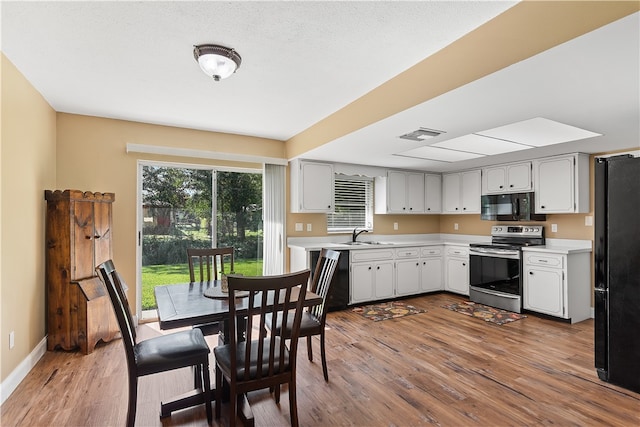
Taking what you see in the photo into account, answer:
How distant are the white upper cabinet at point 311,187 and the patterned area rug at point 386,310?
151cm

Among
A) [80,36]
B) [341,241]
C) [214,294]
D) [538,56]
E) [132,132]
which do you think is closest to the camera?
[538,56]

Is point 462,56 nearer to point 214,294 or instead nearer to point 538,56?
point 538,56

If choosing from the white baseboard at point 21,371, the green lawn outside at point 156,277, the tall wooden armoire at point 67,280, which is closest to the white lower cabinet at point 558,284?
the green lawn outside at point 156,277

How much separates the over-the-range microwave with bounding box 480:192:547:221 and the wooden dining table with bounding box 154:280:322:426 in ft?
12.0

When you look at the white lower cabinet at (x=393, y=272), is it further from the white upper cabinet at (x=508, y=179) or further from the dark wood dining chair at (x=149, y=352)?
the dark wood dining chair at (x=149, y=352)

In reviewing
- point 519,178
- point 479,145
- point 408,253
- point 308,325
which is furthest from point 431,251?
point 308,325

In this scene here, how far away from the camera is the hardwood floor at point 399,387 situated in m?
2.12

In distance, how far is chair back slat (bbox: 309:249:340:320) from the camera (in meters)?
2.77

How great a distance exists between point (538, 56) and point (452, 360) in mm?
2473

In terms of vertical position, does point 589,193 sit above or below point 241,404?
above

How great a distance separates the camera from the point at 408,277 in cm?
516

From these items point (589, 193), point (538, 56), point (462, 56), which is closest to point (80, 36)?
point (462, 56)

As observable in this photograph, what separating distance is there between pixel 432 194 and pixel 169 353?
16.4 feet

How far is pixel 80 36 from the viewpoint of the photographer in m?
2.12
